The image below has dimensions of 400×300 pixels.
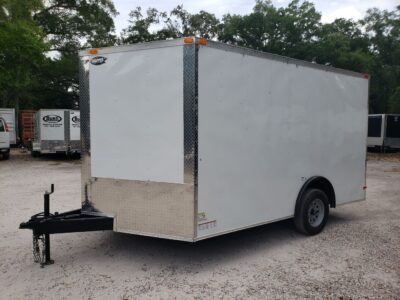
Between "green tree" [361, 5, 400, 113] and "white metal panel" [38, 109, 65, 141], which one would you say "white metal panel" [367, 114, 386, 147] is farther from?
"white metal panel" [38, 109, 65, 141]

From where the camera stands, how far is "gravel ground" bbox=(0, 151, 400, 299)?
4.75 metres

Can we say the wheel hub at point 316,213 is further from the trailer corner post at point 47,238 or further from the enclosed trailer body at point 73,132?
the enclosed trailer body at point 73,132

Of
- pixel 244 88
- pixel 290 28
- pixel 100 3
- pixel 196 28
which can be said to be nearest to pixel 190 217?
pixel 244 88

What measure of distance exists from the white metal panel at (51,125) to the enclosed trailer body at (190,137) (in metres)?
16.3

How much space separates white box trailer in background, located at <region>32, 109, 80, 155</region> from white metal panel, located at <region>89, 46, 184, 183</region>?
1634 cm

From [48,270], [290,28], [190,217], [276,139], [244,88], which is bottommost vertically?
[48,270]

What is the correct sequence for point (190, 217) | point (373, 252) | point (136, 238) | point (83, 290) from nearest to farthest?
point (83, 290)
point (190, 217)
point (373, 252)
point (136, 238)

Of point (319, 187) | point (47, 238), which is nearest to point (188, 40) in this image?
point (47, 238)

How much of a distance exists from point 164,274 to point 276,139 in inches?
98.7

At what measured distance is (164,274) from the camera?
525cm

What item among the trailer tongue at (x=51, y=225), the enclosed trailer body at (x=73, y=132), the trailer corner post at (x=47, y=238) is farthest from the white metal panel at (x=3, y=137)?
the trailer corner post at (x=47, y=238)

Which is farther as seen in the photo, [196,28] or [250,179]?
[196,28]

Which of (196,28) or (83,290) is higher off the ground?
(196,28)

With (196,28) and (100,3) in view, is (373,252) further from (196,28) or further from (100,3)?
(196,28)
